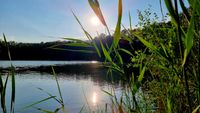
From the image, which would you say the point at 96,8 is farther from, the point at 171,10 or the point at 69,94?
the point at 69,94

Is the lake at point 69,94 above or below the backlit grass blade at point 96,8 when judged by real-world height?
below

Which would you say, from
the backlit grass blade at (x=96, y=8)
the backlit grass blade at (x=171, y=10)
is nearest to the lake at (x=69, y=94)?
the backlit grass blade at (x=96, y=8)

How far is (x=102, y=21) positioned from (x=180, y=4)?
0.37 metres

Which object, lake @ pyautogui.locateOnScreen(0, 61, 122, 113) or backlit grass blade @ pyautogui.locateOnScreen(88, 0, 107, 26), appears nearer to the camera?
backlit grass blade @ pyautogui.locateOnScreen(88, 0, 107, 26)

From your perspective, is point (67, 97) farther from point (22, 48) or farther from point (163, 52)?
point (22, 48)

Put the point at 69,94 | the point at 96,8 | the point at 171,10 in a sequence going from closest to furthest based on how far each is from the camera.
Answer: the point at 171,10
the point at 96,8
the point at 69,94

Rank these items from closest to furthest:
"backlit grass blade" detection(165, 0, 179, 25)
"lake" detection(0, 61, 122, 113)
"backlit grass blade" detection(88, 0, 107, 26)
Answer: "backlit grass blade" detection(165, 0, 179, 25), "backlit grass blade" detection(88, 0, 107, 26), "lake" detection(0, 61, 122, 113)

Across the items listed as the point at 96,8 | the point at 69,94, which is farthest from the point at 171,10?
the point at 69,94

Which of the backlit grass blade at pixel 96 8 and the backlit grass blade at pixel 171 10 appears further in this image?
the backlit grass blade at pixel 96 8

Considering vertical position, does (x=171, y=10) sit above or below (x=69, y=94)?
above

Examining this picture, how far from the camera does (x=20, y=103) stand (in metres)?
31.3

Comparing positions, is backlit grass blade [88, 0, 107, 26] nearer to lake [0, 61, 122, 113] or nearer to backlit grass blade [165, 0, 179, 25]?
backlit grass blade [165, 0, 179, 25]

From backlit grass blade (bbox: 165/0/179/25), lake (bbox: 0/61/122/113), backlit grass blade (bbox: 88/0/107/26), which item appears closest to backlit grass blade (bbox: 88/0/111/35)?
backlit grass blade (bbox: 88/0/107/26)

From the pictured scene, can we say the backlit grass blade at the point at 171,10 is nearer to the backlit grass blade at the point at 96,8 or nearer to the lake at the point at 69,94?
the backlit grass blade at the point at 96,8
